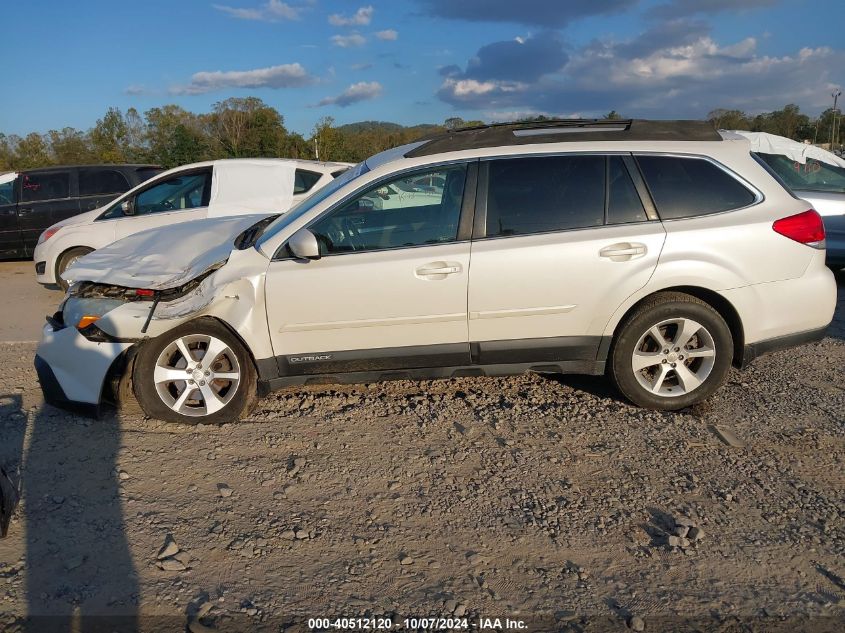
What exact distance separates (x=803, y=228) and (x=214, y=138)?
3547cm

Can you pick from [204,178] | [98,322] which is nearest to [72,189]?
[204,178]

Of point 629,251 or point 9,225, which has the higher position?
point 9,225

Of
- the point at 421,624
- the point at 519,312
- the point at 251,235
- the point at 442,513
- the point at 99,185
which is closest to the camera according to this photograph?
the point at 421,624

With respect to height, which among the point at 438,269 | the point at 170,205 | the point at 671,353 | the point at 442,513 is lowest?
the point at 442,513

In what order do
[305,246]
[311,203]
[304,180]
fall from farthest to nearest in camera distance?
[304,180], [311,203], [305,246]

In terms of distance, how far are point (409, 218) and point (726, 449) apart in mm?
2410

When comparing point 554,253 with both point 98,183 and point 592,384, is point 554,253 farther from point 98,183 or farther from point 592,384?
point 98,183

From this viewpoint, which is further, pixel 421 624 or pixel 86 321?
pixel 86 321

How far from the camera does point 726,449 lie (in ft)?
12.8

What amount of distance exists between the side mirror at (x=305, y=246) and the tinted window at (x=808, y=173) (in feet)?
22.5

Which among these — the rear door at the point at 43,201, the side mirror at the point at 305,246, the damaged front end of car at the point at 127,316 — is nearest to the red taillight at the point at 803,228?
the side mirror at the point at 305,246

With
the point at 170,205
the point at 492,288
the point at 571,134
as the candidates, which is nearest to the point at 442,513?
the point at 492,288

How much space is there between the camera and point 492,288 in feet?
A: 13.6

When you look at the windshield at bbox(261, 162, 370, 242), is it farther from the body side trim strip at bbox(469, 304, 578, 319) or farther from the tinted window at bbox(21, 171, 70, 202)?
the tinted window at bbox(21, 171, 70, 202)
